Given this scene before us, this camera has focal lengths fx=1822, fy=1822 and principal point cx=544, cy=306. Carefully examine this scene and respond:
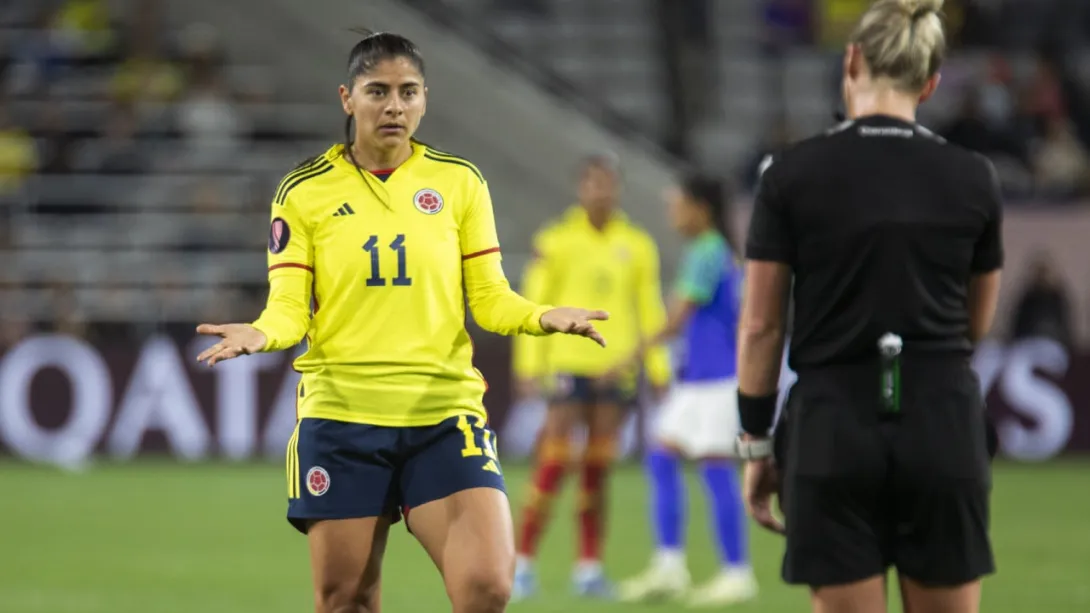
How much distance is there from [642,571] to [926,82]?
7459 mm

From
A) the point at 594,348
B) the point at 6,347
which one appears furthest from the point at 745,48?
the point at 594,348

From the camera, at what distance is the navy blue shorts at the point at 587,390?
448 inches

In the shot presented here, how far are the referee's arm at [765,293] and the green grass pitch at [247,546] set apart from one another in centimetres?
524

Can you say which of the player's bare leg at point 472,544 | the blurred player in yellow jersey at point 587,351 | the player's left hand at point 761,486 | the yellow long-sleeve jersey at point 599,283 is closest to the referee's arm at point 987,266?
the player's left hand at point 761,486

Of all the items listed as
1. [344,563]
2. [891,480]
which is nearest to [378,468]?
[344,563]

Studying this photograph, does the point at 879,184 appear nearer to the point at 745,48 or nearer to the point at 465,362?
the point at 465,362

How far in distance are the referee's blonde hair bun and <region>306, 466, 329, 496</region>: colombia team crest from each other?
2.20 m

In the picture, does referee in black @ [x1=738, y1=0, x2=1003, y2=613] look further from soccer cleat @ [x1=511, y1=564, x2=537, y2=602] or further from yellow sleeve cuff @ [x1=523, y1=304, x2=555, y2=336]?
soccer cleat @ [x1=511, y1=564, x2=537, y2=602]

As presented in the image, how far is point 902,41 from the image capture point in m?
4.57

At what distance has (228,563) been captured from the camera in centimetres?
1182

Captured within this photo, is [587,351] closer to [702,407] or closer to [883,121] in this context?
[702,407]

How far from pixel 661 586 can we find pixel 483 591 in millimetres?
5149

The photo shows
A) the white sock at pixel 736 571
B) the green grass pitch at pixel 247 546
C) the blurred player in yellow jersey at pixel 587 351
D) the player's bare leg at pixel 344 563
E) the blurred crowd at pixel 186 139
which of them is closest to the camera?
the player's bare leg at pixel 344 563

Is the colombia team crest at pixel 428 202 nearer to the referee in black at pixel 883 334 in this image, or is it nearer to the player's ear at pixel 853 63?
the referee in black at pixel 883 334
